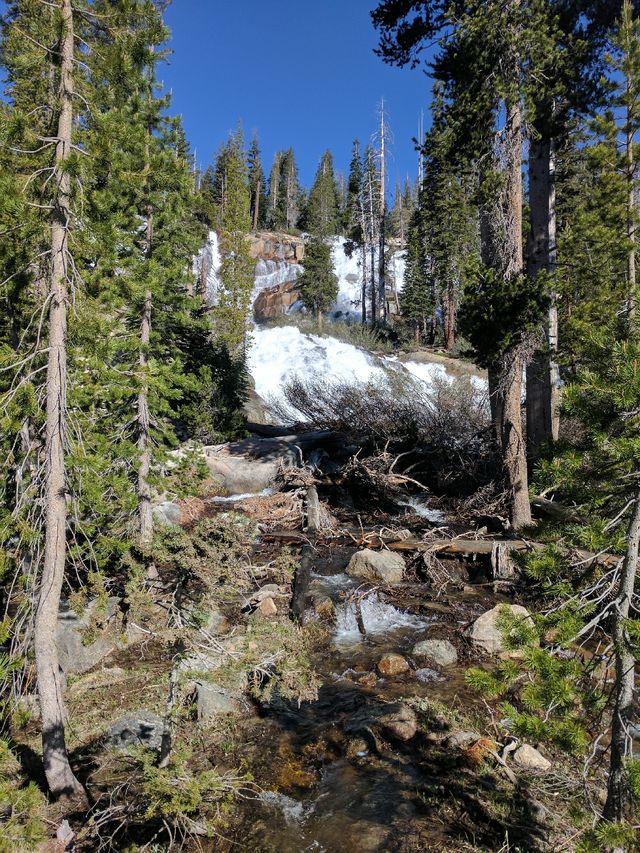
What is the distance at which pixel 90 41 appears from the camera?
509cm

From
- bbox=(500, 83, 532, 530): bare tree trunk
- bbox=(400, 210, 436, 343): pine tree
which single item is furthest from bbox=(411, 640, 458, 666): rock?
bbox=(400, 210, 436, 343): pine tree

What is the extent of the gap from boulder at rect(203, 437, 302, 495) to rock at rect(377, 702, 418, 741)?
368 inches

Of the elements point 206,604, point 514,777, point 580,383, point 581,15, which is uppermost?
point 581,15

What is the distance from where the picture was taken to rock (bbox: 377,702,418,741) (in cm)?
587

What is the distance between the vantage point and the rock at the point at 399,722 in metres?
5.87

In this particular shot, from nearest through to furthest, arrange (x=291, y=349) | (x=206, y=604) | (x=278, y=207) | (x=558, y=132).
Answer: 1. (x=206, y=604)
2. (x=558, y=132)
3. (x=291, y=349)
4. (x=278, y=207)

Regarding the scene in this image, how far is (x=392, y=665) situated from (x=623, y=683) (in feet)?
16.1

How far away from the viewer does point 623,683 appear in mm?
3004

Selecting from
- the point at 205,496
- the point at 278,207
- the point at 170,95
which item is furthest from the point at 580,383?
the point at 278,207

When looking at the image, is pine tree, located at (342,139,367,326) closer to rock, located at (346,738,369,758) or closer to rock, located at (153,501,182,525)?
rock, located at (153,501,182,525)

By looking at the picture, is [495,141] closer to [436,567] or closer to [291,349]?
[436,567]

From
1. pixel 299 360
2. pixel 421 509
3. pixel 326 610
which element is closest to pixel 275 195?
pixel 299 360

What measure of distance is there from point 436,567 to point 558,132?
869 cm

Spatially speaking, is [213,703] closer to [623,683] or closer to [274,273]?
[623,683]
